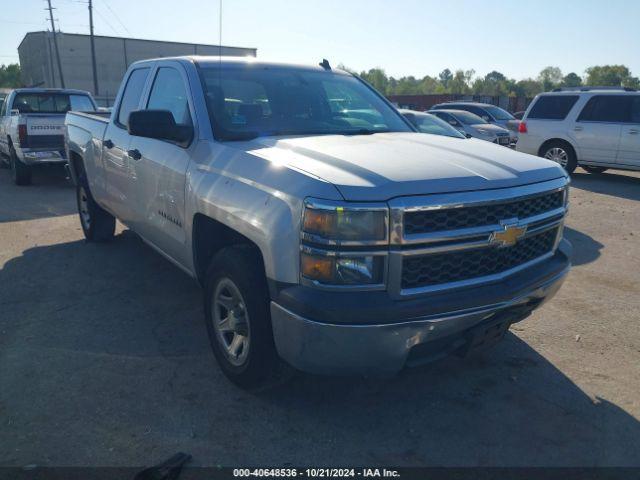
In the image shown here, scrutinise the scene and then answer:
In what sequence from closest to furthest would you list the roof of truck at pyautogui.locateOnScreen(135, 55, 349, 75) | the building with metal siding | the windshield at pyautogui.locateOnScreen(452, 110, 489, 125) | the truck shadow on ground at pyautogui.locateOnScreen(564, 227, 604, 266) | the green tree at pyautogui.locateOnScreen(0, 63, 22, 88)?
the roof of truck at pyautogui.locateOnScreen(135, 55, 349, 75), the truck shadow on ground at pyautogui.locateOnScreen(564, 227, 604, 266), the windshield at pyautogui.locateOnScreen(452, 110, 489, 125), the building with metal siding, the green tree at pyautogui.locateOnScreen(0, 63, 22, 88)

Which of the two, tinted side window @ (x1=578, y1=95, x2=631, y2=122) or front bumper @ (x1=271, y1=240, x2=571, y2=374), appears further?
tinted side window @ (x1=578, y1=95, x2=631, y2=122)

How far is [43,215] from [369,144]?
22.0 ft

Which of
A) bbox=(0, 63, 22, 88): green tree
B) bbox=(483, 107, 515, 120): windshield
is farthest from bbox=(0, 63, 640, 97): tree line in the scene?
bbox=(483, 107, 515, 120): windshield

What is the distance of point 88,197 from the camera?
6184 mm

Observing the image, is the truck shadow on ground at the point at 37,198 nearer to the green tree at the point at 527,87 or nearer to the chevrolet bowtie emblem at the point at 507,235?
the chevrolet bowtie emblem at the point at 507,235

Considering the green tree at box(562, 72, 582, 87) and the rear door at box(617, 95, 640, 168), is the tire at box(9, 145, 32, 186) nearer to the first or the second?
the rear door at box(617, 95, 640, 168)

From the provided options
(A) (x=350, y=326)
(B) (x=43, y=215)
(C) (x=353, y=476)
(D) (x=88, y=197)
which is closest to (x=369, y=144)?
(A) (x=350, y=326)

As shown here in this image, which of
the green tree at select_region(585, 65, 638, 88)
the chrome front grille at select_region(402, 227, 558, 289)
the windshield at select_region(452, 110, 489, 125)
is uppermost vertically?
the green tree at select_region(585, 65, 638, 88)

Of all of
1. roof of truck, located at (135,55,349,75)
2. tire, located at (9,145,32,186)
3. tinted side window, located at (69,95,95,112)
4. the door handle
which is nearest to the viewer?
roof of truck, located at (135,55,349,75)

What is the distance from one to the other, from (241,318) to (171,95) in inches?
77.5

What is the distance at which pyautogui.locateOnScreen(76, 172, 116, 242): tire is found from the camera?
6180 mm

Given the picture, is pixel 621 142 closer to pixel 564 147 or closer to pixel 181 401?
pixel 564 147

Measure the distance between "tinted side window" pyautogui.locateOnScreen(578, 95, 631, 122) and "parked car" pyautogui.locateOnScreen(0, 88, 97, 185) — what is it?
417 inches

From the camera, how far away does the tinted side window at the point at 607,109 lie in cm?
1117
